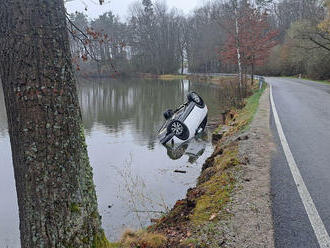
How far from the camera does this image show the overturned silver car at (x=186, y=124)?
46.5 ft

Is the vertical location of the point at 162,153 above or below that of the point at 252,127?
below

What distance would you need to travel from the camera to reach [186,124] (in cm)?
1456

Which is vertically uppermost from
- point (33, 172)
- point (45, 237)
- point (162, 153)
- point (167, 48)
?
point (167, 48)

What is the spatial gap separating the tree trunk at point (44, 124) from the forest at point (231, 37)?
16.2m

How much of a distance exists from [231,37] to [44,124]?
967 inches

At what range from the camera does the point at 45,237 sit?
2.82 meters

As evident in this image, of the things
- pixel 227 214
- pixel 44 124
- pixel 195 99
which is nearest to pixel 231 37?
pixel 195 99

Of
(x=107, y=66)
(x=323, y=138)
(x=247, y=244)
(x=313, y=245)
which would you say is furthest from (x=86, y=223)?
(x=323, y=138)

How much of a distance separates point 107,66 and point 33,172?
1.95m

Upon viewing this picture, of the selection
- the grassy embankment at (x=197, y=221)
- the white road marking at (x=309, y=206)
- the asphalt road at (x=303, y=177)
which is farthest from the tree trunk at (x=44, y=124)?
the white road marking at (x=309, y=206)

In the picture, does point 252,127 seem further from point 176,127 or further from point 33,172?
point 33,172

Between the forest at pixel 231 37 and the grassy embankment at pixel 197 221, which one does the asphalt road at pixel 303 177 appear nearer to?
the grassy embankment at pixel 197 221

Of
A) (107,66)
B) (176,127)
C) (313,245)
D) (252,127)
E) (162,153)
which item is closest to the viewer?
(313,245)

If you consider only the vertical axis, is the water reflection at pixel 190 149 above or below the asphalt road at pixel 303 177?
below
